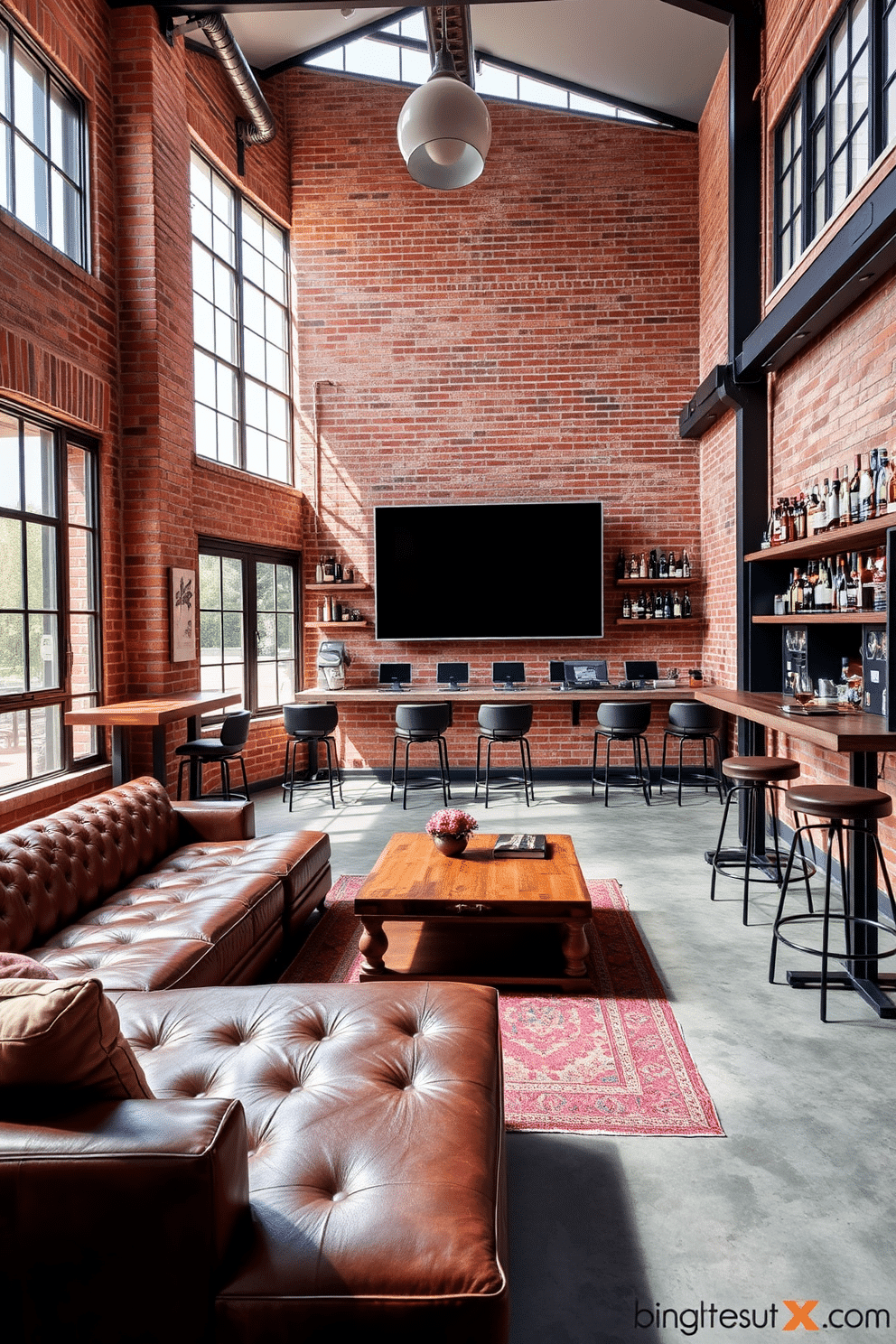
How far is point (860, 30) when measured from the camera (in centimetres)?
418

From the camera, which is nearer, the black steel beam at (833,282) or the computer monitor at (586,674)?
the black steel beam at (833,282)

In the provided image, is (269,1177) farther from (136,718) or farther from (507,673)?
(507,673)

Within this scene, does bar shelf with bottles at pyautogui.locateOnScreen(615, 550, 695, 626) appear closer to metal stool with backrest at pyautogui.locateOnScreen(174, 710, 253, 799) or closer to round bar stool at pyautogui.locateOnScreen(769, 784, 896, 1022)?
metal stool with backrest at pyautogui.locateOnScreen(174, 710, 253, 799)

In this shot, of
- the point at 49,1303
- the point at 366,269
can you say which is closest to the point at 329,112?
the point at 366,269

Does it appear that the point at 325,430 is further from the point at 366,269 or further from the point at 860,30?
the point at 860,30

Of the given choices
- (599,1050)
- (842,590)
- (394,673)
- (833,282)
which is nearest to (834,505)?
(842,590)

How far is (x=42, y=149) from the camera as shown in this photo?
4.79m

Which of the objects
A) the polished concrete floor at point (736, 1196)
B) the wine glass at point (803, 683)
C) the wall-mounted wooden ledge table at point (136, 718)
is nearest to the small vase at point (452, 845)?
the polished concrete floor at point (736, 1196)

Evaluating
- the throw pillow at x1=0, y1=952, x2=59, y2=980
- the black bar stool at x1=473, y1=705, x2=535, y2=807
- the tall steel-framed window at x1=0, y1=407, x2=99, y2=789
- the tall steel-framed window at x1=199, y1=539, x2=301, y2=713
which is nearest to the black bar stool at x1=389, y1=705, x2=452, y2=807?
the black bar stool at x1=473, y1=705, x2=535, y2=807

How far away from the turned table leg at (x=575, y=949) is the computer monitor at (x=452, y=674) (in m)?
4.44

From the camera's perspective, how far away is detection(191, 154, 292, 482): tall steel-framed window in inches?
264

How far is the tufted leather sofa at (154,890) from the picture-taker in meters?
2.68

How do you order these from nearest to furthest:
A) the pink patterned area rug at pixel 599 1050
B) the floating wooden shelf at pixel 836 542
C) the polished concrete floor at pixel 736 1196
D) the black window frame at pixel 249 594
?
the polished concrete floor at pixel 736 1196
the pink patterned area rug at pixel 599 1050
the floating wooden shelf at pixel 836 542
the black window frame at pixel 249 594

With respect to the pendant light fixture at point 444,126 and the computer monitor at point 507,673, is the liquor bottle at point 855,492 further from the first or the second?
the computer monitor at point 507,673
